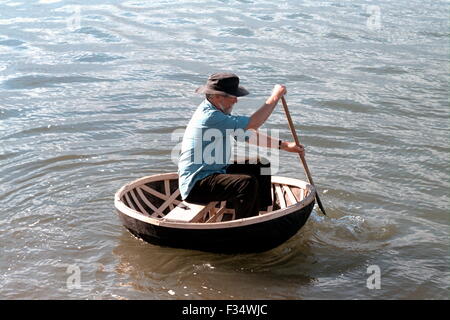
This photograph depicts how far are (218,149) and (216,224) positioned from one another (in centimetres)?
73

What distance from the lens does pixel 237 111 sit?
10.6 m

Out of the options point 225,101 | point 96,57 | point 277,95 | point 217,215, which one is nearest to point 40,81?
point 96,57

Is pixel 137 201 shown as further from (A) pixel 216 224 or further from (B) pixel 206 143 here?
(A) pixel 216 224

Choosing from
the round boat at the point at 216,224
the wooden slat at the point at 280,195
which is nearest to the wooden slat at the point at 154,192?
the round boat at the point at 216,224

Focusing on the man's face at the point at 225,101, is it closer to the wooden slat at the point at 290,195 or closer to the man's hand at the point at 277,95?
the man's hand at the point at 277,95

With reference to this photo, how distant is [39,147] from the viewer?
9.16 m

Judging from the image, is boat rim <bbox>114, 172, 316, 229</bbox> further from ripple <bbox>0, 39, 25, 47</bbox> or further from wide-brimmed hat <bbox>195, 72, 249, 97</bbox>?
ripple <bbox>0, 39, 25, 47</bbox>

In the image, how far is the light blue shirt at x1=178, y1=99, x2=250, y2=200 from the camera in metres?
6.14

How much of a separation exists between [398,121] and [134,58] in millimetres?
5866

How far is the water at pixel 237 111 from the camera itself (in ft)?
20.4

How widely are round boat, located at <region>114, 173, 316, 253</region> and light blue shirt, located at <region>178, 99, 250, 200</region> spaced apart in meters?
0.37

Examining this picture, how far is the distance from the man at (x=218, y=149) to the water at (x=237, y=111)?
570mm
